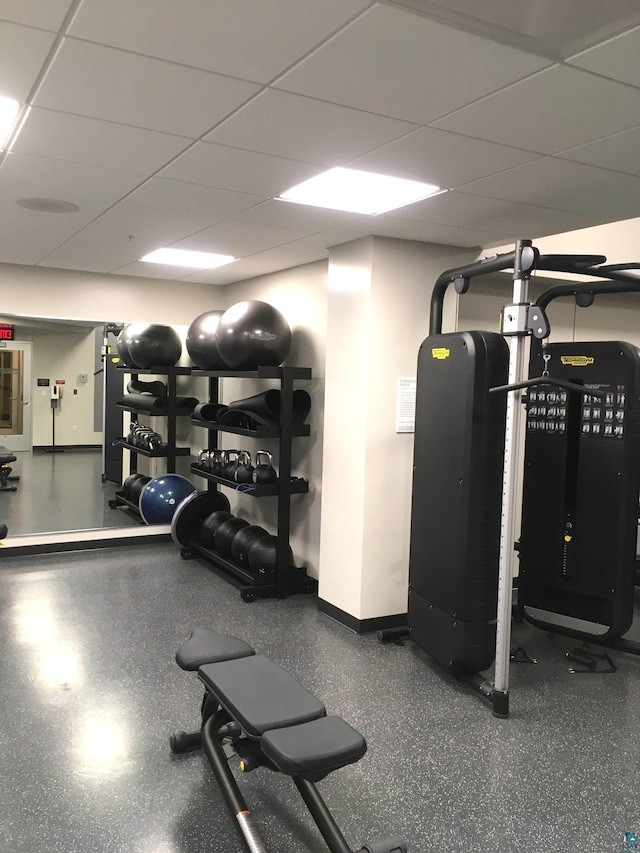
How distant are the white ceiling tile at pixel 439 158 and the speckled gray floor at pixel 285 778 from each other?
2.43 meters

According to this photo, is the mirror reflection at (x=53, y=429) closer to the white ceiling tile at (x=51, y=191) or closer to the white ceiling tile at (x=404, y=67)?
the white ceiling tile at (x=51, y=191)

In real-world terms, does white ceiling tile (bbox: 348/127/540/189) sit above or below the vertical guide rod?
above

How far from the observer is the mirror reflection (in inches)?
269

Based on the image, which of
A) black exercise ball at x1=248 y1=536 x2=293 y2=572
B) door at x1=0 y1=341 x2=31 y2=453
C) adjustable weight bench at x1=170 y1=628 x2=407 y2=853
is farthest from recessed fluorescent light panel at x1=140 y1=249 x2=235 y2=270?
door at x1=0 y1=341 x2=31 y2=453

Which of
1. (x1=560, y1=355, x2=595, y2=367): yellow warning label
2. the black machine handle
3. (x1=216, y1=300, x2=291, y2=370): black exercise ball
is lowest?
(x1=560, y1=355, x2=595, y2=367): yellow warning label

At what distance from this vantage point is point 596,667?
3.85 metres

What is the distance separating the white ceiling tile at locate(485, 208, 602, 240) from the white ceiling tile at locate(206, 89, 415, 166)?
127 cm

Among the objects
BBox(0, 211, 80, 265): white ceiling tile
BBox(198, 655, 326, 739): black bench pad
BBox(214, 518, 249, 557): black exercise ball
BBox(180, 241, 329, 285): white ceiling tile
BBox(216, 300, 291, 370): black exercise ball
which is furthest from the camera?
BBox(214, 518, 249, 557): black exercise ball

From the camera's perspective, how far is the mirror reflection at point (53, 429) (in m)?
6.83

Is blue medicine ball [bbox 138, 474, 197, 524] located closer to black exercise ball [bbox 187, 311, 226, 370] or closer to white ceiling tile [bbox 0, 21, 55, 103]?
black exercise ball [bbox 187, 311, 226, 370]

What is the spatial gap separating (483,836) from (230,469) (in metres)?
3.43

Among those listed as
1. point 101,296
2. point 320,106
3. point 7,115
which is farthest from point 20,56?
point 101,296

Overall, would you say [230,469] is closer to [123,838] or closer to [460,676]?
[460,676]

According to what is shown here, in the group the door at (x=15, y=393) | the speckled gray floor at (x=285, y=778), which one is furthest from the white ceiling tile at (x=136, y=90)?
the door at (x=15, y=393)
